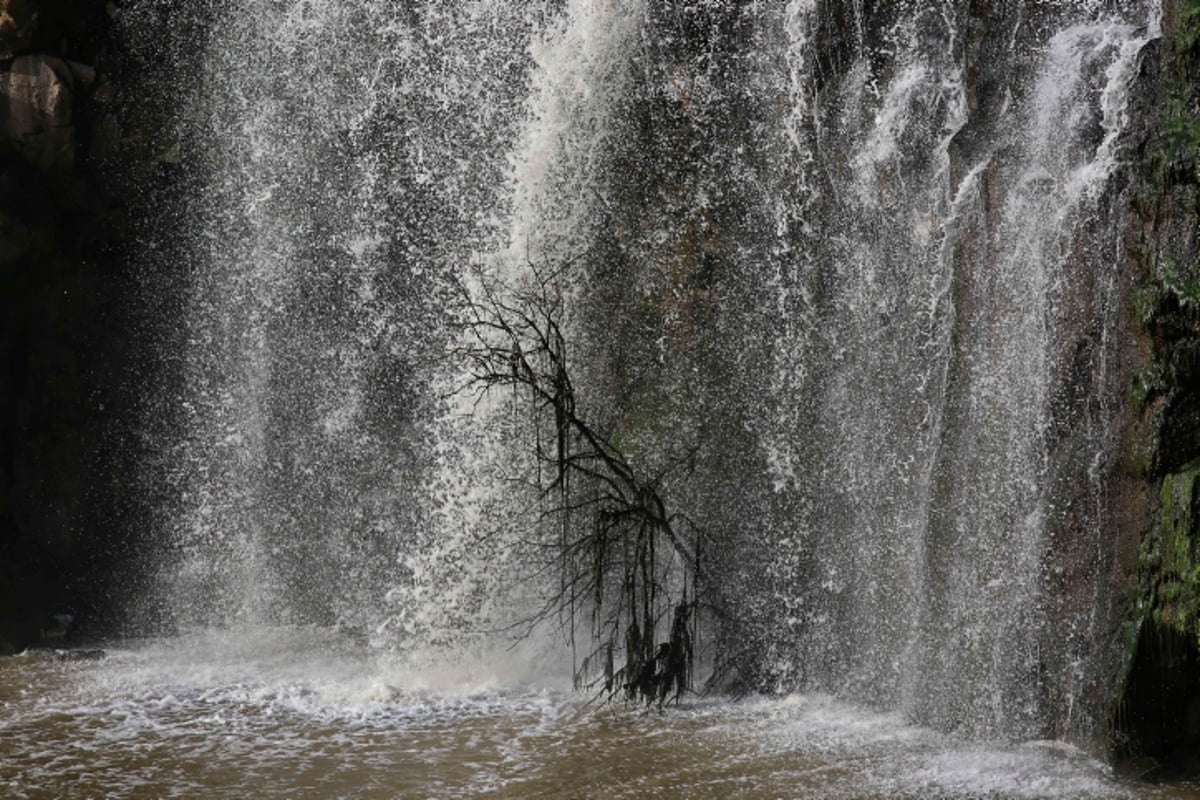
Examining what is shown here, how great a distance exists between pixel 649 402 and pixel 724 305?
76 centimetres

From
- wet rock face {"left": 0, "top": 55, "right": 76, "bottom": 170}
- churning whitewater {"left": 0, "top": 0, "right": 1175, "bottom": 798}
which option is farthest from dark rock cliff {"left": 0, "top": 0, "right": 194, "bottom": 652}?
churning whitewater {"left": 0, "top": 0, "right": 1175, "bottom": 798}

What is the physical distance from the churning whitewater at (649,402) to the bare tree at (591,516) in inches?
2.1

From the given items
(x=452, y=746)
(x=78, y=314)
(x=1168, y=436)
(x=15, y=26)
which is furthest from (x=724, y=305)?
(x=15, y=26)

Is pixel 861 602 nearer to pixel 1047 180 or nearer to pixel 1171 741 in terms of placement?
pixel 1171 741

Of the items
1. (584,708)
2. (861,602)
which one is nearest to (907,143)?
(861,602)

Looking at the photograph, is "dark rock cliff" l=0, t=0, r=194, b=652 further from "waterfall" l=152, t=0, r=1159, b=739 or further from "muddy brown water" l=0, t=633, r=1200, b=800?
"muddy brown water" l=0, t=633, r=1200, b=800

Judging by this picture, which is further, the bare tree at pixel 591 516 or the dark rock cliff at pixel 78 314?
the dark rock cliff at pixel 78 314

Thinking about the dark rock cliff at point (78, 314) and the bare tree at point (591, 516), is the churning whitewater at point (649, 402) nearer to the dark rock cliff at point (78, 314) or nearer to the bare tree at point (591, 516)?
the bare tree at point (591, 516)

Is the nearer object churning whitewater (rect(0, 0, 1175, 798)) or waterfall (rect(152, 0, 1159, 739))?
churning whitewater (rect(0, 0, 1175, 798))

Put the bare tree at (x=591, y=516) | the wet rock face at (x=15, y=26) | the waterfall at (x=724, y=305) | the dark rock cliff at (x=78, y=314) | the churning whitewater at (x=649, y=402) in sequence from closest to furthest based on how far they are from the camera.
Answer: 1. the churning whitewater at (x=649, y=402)
2. the waterfall at (x=724, y=305)
3. the bare tree at (x=591, y=516)
4. the wet rock face at (x=15, y=26)
5. the dark rock cliff at (x=78, y=314)

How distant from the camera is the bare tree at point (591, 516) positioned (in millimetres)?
7480

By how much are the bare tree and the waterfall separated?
21cm

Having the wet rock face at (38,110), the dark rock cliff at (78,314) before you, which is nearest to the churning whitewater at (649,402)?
the dark rock cliff at (78,314)

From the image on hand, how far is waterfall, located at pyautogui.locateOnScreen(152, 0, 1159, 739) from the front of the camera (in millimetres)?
6754
